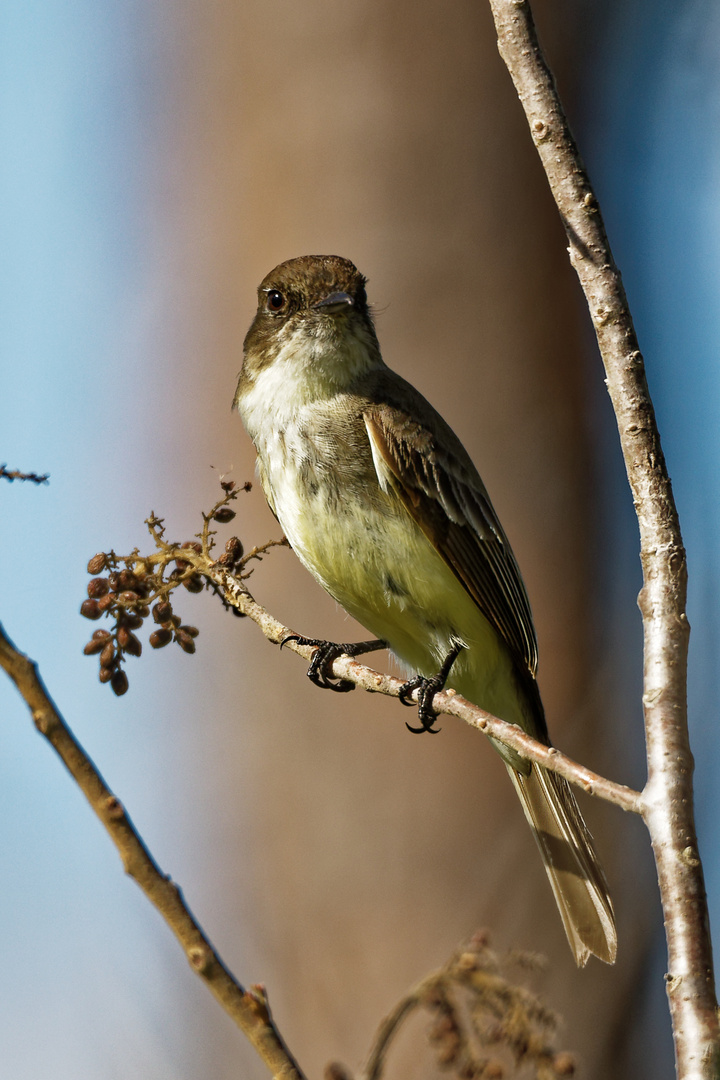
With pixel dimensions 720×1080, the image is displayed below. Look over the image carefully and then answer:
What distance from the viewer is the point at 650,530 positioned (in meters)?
1.64

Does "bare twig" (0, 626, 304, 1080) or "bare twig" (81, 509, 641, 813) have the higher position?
"bare twig" (81, 509, 641, 813)

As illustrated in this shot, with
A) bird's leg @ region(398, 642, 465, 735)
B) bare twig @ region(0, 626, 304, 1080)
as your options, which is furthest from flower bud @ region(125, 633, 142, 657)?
bird's leg @ region(398, 642, 465, 735)

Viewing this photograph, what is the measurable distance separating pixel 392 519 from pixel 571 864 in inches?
49.2

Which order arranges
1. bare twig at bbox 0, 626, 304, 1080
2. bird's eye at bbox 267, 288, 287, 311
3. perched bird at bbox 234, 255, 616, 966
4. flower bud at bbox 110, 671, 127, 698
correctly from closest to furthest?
bare twig at bbox 0, 626, 304, 1080 < flower bud at bbox 110, 671, 127, 698 < perched bird at bbox 234, 255, 616, 966 < bird's eye at bbox 267, 288, 287, 311

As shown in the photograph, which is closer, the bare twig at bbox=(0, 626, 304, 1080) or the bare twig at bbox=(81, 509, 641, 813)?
the bare twig at bbox=(0, 626, 304, 1080)

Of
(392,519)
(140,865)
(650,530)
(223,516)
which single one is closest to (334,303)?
(392,519)

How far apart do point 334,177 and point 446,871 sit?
3331mm

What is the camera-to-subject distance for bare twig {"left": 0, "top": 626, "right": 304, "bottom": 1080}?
1241 millimetres

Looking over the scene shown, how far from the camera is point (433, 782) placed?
206 inches

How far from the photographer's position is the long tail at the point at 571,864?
11.0 ft

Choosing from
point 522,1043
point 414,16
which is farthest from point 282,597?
point 522,1043

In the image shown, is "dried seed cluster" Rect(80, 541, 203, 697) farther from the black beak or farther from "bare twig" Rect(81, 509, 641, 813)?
the black beak

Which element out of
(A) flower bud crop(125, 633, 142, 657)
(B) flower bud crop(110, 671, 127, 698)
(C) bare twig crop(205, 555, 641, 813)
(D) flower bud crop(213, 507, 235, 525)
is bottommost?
(C) bare twig crop(205, 555, 641, 813)

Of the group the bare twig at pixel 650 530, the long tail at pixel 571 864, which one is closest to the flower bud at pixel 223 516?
the bare twig at pixel 650 530
